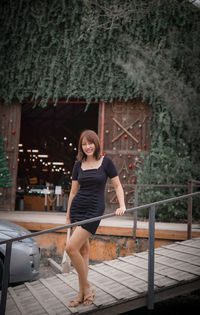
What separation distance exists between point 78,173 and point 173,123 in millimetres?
6583

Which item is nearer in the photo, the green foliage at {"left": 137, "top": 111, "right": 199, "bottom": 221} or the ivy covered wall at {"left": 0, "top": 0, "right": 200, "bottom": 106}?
the green foliage at {"left": 137, "top": 111, "right": 199, "bottom": 221}

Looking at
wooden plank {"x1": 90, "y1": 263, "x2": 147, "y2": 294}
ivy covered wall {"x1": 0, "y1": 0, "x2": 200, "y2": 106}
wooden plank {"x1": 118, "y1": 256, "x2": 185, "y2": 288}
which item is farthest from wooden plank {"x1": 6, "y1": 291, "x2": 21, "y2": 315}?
ivy covered wall {"x1": 0, "y1": 0, "x2": 200, "y2": 106}

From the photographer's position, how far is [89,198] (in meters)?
3.17

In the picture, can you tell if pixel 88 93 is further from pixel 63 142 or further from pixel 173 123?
pixel 63 142

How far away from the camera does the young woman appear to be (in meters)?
3.13

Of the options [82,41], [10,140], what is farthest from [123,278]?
[82,41]

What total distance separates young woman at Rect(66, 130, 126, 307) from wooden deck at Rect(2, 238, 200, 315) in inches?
9.1

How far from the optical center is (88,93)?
10.0m

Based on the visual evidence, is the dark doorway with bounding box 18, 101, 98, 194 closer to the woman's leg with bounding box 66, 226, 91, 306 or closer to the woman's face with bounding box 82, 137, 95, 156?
the woman's face with bounding box 82, 137, 95, 156

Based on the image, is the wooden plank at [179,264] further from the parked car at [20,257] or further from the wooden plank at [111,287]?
the parked car at [20,257]

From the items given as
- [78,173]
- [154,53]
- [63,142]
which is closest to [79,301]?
[78,173]

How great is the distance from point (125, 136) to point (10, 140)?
145 inches

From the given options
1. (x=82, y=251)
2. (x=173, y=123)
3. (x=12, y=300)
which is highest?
(x=173, y=123)

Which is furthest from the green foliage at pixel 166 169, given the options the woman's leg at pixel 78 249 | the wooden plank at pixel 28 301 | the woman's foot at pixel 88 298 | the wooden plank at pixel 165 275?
the woman's leg at pixel 78 249
